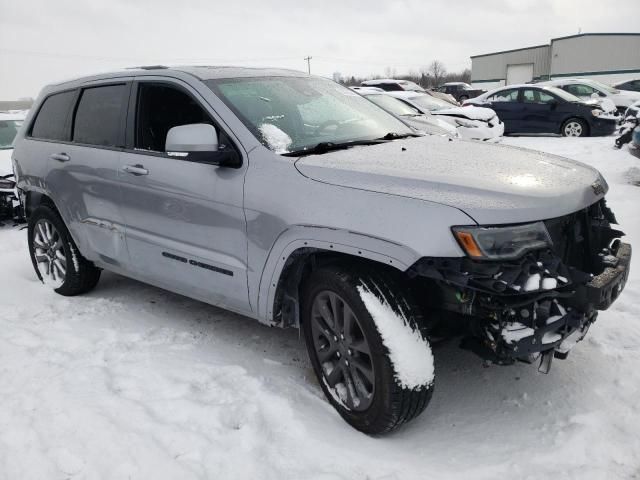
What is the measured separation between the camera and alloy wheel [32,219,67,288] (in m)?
4.64

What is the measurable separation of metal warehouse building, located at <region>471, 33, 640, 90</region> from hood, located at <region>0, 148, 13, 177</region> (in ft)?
137

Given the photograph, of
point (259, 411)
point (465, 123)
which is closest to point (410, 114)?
point (465, 123)

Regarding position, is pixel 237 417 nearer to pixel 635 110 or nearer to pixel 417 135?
pixel 417 135

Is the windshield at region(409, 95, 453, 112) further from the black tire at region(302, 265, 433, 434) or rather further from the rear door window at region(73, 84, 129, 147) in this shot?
the black tire at region(302, 265, 433, 434)

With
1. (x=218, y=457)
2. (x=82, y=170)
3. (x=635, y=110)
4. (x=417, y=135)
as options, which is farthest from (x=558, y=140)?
(x=218, y=457)

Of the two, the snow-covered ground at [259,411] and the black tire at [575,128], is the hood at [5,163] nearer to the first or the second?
the snow-covered ground at [259,411]

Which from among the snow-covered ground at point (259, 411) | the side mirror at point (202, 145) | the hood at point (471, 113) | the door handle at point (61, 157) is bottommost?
the snow-covered ground at point (259, 411)

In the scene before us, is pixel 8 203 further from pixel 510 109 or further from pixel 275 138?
pixel 510 109

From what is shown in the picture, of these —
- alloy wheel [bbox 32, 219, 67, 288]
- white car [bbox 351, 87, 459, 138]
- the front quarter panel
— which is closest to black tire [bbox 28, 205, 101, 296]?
alloy wheel [bbox 32, 219, 67, 288]

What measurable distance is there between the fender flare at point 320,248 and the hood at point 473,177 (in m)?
0.20

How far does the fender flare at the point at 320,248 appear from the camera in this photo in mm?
2375

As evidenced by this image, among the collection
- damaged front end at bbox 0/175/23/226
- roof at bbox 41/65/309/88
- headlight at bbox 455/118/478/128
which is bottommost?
damaged front end at bbox 0/175/23/226

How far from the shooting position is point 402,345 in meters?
2.44

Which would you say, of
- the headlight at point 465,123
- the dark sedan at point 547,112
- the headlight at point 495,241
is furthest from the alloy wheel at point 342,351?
the dark sedan at point 547,112
